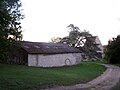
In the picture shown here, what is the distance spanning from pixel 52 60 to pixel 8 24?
62.4 feet

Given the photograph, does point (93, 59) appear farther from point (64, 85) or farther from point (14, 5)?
point (64, 85)

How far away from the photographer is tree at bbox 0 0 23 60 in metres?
31.6

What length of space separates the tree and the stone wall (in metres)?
10.00

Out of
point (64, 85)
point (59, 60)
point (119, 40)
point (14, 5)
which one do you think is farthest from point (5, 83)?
point (119, 40)

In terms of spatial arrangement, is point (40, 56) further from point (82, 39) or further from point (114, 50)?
point (82, 39)

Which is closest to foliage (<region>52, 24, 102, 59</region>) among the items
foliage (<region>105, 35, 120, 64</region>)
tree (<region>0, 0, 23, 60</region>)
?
foliage (<region>105, 35, 120, 64</region>)

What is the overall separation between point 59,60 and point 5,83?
98.7 feet

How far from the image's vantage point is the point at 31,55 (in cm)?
4688

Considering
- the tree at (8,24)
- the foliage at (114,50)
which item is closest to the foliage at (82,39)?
the foliage at (114,50)

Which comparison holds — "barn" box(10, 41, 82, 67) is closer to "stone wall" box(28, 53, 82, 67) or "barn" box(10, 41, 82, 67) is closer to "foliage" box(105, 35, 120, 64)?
"stone wall" box(28, 53, 82, 67)

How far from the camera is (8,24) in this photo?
112 feet

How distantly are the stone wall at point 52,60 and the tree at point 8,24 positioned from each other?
394 inches

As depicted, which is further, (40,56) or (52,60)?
(52,60)

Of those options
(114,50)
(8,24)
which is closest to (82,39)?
(114,50)
